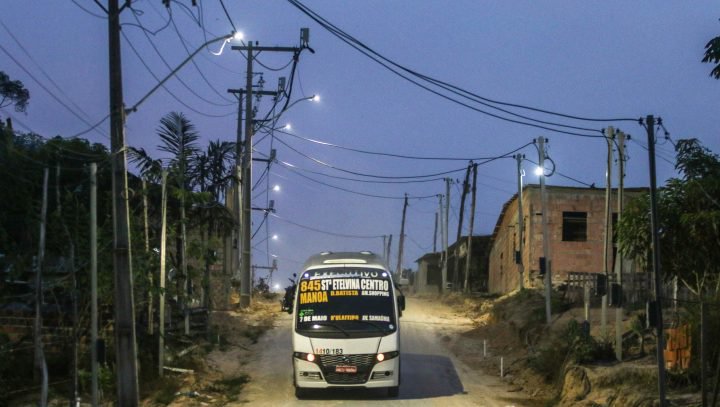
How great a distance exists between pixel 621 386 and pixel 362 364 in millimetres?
5116

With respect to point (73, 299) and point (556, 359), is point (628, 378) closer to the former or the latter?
Answer: point (556, 359)

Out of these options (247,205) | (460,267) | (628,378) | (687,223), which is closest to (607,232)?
(628,378)

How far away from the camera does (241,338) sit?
81.4ft

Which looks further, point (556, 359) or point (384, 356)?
point (556, 359)

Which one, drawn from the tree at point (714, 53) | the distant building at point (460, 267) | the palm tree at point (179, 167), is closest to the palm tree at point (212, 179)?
the palm tree at point (179, 167)

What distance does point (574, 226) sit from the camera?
121 ft

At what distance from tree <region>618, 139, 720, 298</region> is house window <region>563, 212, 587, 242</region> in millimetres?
21419

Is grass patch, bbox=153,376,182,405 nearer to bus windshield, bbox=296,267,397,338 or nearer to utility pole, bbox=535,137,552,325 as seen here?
A: bus windshield, bbox=296,267,397,338

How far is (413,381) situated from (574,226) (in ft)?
65.5

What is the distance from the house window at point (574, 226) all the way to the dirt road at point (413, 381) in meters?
11.0

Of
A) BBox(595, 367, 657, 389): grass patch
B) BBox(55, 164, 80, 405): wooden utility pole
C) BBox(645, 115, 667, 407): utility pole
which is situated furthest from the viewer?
BBox(595, 367, 657, 389): grass patch

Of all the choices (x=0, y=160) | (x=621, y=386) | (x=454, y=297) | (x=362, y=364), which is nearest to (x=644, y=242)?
(x=621, y=386)

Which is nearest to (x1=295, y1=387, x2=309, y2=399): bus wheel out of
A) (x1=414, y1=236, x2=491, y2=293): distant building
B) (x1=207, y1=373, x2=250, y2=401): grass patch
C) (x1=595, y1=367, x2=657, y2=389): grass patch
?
(x1=207, y1=373, x2=250, y2=401): grass patch

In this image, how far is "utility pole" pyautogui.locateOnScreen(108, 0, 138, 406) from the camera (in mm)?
12766
